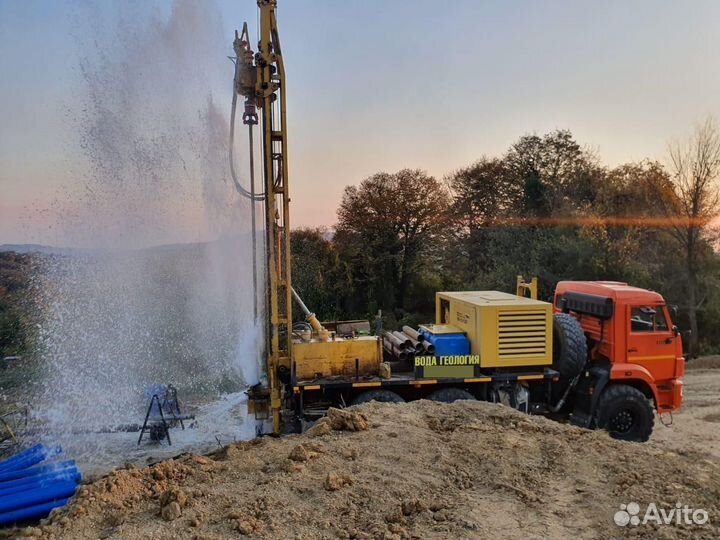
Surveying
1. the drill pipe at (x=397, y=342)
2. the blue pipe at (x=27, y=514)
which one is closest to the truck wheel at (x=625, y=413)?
the drill pipe at (x=397, y=342)

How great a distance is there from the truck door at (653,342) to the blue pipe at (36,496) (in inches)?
352

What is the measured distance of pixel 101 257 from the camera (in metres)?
11.6

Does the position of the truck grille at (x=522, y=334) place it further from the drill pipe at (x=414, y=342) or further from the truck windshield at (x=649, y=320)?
the truck windshield at (x=649, y=320)

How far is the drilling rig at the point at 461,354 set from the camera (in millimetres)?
9328

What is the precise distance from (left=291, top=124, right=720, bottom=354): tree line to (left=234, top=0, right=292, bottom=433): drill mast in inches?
463

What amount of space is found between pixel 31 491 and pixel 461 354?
6.53 m

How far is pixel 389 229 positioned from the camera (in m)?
22.2

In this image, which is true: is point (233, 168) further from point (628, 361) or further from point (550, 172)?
point (550, 172)

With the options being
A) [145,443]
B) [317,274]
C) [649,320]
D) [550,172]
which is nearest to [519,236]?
[550,172]

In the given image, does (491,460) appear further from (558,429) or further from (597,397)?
(597,397)

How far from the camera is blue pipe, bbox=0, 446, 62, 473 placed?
773cm

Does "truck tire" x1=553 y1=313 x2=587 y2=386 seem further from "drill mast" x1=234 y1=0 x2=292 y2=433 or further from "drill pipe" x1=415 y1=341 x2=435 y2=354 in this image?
"drill mast" x1=234 y1=0 x2=292 y2=433

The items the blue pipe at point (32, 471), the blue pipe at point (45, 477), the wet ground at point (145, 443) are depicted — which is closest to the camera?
the blue pipe at point (45, 477)

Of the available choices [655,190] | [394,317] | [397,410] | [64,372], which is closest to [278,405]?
[397,410]
